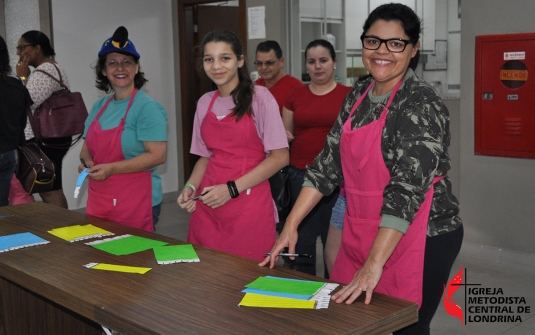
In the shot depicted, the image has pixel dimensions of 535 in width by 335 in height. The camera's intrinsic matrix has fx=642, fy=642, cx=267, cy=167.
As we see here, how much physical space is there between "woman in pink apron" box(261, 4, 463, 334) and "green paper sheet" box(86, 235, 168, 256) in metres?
0.57

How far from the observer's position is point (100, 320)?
177 cm

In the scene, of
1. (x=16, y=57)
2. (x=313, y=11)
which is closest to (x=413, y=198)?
(x=313, y=11)

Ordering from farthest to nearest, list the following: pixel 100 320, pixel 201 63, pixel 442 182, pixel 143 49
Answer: pixel 143 49 < pixel 201 63 < pixel 442 182 < pixel 100 320

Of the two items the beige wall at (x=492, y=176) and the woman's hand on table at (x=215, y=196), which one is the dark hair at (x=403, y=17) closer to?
the woman's hand on table at (x=215, y=196)

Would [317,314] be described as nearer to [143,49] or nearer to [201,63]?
[201,63]

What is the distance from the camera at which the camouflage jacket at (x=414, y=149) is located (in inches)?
72.9

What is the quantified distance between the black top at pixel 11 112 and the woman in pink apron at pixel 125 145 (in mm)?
785

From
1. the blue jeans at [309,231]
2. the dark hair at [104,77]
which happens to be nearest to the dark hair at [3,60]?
the dark hair at [104,77]

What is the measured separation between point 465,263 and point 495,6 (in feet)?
6.12

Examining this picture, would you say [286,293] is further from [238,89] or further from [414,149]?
[238,89]

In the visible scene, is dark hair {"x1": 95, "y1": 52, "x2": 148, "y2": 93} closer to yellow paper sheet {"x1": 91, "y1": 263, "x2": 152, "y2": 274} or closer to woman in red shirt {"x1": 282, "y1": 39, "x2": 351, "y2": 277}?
woman in red shirt {"x1": 282, "y1": 39, "x2": 351, "y2": 277}

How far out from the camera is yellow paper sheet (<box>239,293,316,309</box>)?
1706 mm

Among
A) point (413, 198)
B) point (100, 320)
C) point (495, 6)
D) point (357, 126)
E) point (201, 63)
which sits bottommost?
point (100, 320)

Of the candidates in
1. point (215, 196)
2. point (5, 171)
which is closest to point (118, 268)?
point (215, 196)
